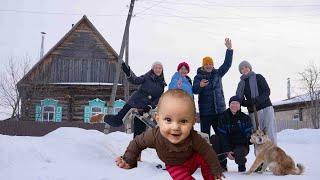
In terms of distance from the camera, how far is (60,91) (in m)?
26.2

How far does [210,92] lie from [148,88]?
1098 millimetres

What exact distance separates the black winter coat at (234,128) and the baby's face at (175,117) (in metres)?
4.34

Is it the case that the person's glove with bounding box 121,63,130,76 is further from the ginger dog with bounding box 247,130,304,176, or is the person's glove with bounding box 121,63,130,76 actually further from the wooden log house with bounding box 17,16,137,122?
the wooden log house with bounding box 17,16,137,122

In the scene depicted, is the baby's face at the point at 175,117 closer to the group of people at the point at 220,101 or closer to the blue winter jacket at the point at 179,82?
the group of people at the point at 220,101

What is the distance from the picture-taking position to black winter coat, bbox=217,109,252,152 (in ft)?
23.0

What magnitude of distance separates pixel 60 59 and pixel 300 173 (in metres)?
22.4

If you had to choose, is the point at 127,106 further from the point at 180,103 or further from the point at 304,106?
the point at 304,106

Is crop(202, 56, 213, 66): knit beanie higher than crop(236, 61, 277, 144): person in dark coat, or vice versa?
crop(202, 56, 213, 66): knit beanie

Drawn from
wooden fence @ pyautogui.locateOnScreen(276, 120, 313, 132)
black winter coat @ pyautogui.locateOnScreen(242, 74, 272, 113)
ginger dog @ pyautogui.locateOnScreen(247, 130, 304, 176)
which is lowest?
wooden fence @ pyautogui.locateOnScreen(276, 120, 313, 132)

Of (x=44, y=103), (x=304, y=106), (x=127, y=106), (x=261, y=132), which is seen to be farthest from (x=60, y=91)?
(x=304, y=106)

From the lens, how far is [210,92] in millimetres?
7172

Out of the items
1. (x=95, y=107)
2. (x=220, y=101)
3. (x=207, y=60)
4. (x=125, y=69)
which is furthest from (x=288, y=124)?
(x=125, y=69)

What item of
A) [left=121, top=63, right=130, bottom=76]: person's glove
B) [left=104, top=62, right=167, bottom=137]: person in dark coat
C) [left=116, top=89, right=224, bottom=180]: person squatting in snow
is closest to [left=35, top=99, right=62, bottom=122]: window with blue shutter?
[left=104, top=62, right=167, bottom=137]: person in dark coat

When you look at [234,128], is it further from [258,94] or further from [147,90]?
[147,90]
